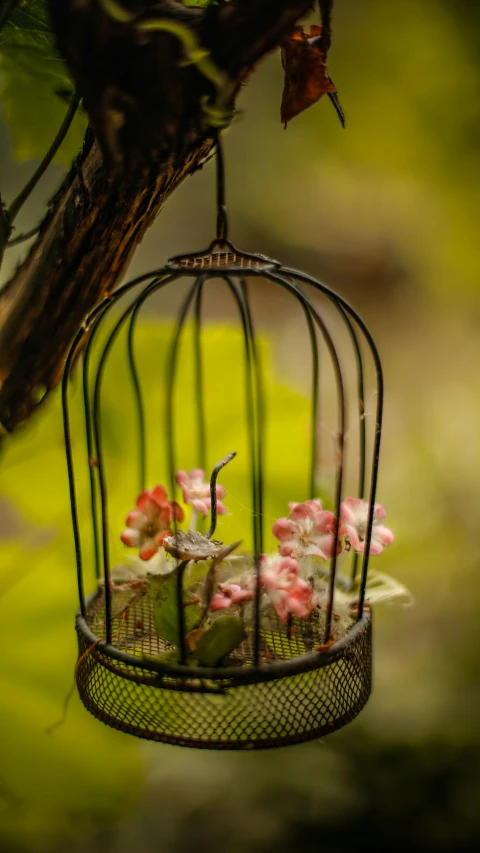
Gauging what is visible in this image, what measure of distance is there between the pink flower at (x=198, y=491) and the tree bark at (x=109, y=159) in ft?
0.63

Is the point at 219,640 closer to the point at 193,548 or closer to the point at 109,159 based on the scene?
the point at 193,548

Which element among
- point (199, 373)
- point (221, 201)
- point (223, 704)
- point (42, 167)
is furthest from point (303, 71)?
point (223, 704)

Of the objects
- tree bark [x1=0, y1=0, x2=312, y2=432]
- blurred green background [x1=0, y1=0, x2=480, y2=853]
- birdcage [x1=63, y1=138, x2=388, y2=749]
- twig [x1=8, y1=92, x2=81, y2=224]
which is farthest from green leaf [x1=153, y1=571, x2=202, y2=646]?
blurred green background [x1=0, y1=0, x2=480, y2=853]

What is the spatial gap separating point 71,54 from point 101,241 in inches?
7.3

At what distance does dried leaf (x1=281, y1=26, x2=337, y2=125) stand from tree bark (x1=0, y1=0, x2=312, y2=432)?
0.07 m

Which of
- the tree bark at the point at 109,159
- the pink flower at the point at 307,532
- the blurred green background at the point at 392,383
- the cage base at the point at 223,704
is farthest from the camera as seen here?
the blurred green background at the point at 392,383

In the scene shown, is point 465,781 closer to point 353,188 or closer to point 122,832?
point 122,832

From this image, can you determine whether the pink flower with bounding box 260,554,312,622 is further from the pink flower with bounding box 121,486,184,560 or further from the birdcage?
the pink flower with bounding box 121,486,184,560

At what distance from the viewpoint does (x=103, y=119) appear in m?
0.57

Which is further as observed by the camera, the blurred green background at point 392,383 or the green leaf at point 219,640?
the blurred green background at point 392,383

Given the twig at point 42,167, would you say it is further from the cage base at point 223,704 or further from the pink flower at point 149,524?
the cage base at point 223,704

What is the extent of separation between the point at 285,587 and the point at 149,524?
0.17 metres

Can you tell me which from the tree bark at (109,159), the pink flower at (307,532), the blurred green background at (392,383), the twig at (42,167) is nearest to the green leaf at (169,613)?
the pink flower at (307,532)

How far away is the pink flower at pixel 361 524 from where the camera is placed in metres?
0.79
